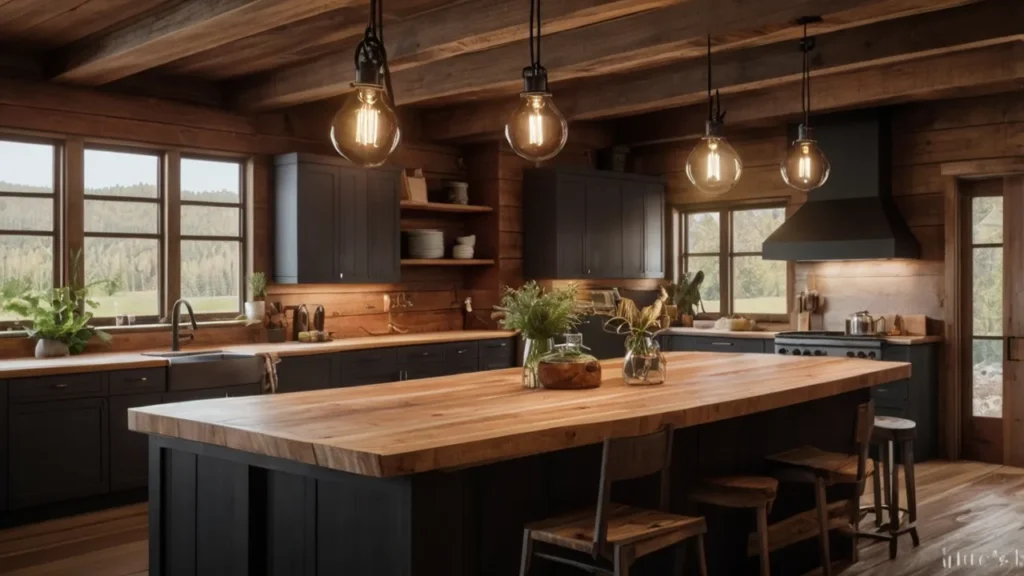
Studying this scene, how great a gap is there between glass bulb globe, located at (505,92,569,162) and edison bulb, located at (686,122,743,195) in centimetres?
112

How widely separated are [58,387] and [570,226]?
4.22 metres

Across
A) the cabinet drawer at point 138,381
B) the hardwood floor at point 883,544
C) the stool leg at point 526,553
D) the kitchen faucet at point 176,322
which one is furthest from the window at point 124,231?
the stool leg at point 526,553

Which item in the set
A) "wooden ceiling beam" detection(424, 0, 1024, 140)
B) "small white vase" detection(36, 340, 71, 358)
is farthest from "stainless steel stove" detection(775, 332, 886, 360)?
"small white vase" detection(36, 340, 71, 358)

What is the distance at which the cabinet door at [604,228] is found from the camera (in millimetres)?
8406

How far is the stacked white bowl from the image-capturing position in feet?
25.7

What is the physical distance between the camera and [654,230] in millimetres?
8977

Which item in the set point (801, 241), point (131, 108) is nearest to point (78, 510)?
point (131, 108)

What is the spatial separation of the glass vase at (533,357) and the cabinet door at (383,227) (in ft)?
11.4

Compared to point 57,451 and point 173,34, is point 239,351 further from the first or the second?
point 173,34

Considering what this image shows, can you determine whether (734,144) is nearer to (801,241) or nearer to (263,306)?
(801,241)

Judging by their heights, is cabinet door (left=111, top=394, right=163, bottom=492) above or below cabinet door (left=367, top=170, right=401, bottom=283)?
below

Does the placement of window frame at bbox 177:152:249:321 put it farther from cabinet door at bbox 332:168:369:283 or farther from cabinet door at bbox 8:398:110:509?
cabinet door at bbox 8:398:110:509

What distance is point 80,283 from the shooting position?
6.23 metres

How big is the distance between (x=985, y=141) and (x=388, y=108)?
5.44 metres
